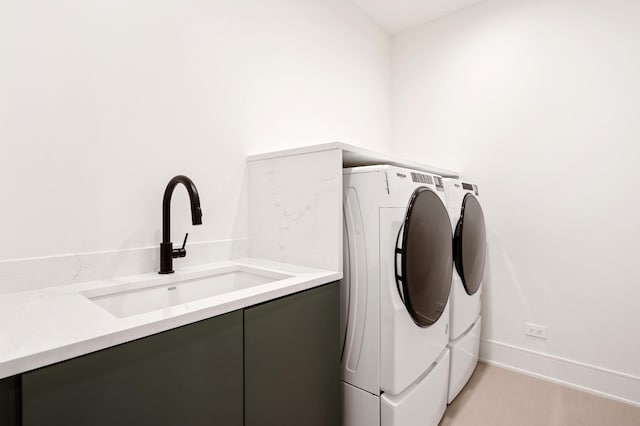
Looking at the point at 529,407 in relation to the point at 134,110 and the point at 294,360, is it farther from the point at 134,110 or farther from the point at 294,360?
the point at 134,110

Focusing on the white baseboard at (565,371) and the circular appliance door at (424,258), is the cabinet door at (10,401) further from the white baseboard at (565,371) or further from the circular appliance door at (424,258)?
the white baseboard at (565,371)

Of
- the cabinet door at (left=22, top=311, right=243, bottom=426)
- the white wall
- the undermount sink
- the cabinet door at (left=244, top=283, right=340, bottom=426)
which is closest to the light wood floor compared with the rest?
the cabinet door at (left=244, top=283, right=340, bottom=426)

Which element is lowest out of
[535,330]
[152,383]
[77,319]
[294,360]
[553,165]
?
[535,330]

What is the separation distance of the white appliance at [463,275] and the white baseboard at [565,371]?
397 mm

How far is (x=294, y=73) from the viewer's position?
2.18m

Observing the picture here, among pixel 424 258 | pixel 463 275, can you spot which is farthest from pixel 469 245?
pixel 424 258

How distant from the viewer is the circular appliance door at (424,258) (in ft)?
4.75

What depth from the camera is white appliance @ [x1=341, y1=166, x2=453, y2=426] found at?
1440 millimetres

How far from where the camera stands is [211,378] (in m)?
0.94

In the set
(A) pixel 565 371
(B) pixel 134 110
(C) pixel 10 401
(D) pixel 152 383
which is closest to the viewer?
(C) pixel 10 401

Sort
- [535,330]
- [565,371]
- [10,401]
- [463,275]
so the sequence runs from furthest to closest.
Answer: [535,330], [565,371], [463,275], [10,401]

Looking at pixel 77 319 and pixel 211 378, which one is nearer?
pixel 77 319

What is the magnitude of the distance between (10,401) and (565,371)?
300cm

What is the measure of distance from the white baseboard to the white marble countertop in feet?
6.80
